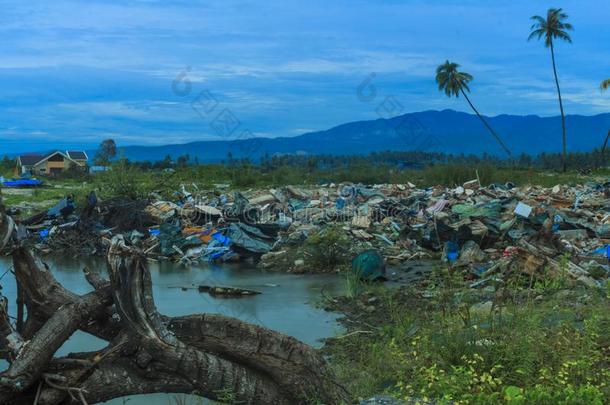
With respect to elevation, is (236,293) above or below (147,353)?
below

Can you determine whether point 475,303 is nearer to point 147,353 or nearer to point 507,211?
point 147,353

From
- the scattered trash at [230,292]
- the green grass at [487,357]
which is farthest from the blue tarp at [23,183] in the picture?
the green grass at [487,357]

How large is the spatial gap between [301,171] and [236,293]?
75.0ft

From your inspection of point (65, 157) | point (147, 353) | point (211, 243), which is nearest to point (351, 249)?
point (211, 243)

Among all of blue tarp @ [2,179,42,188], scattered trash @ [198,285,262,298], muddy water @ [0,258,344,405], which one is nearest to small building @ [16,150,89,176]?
blue tarp @ [2,179,42,188]

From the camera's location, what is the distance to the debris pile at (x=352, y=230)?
9.59 m

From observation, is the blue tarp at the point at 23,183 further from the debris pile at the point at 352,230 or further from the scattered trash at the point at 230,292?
the scattered trash at the point at 230,292

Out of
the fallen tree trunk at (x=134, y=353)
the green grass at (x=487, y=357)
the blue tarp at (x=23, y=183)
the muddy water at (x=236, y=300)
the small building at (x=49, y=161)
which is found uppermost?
the small building at (x=49, y=161)

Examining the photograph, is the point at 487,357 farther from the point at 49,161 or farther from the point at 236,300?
the point at 49,161

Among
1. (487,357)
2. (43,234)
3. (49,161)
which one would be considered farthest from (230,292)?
(49,161)

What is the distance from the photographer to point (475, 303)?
7.05 m

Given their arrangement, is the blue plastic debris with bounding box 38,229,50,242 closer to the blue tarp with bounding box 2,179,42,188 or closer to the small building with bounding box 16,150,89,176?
the blue tarp with bounding box 2,179,42,188

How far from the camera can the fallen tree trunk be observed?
11.3ft

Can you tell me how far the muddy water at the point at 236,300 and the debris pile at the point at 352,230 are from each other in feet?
2.10
